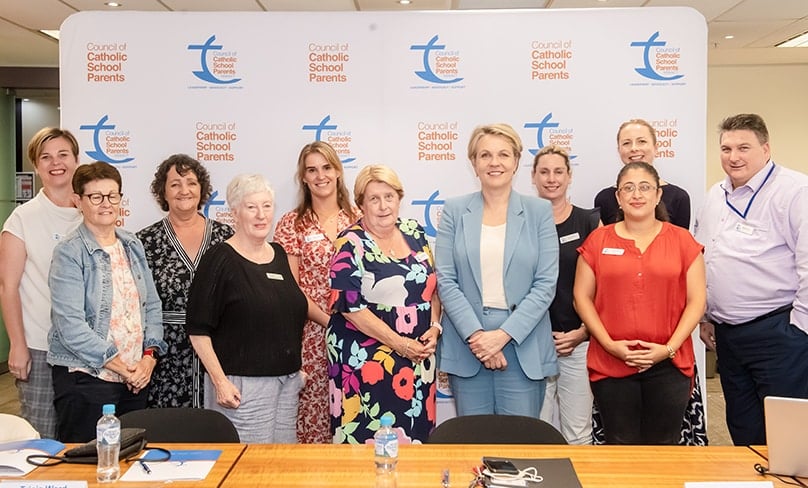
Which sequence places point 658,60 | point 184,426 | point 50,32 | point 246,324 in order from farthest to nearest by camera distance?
point 50,32
point 658,60
point 246,324
point 184,426

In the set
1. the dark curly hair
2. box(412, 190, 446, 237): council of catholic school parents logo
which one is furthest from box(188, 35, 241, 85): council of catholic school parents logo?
box(412, 190, 446, 237): council of catholic school parents logo

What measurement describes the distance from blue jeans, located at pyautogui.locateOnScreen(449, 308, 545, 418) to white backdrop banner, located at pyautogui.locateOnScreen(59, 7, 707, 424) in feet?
4.60

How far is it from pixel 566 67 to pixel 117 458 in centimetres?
320

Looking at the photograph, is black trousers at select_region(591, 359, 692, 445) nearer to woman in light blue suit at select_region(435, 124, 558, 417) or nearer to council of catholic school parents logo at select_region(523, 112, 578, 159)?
woman in light blue suit at select_region(435, 124, 558, 417)

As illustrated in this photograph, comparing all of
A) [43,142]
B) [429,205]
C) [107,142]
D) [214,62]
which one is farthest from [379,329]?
[107,142]

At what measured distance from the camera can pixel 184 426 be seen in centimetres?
242

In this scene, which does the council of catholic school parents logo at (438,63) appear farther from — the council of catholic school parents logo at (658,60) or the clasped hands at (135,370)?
the clasped hands at (135,370)

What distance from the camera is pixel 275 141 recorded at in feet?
13.5

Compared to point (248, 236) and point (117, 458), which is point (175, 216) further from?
point (117, 458)

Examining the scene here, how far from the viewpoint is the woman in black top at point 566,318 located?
3.36 metres

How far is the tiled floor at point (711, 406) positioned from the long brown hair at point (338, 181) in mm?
3019

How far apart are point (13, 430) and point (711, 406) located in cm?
534

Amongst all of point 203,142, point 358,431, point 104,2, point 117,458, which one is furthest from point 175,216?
point 104,2

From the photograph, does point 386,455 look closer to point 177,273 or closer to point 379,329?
point 379,329
